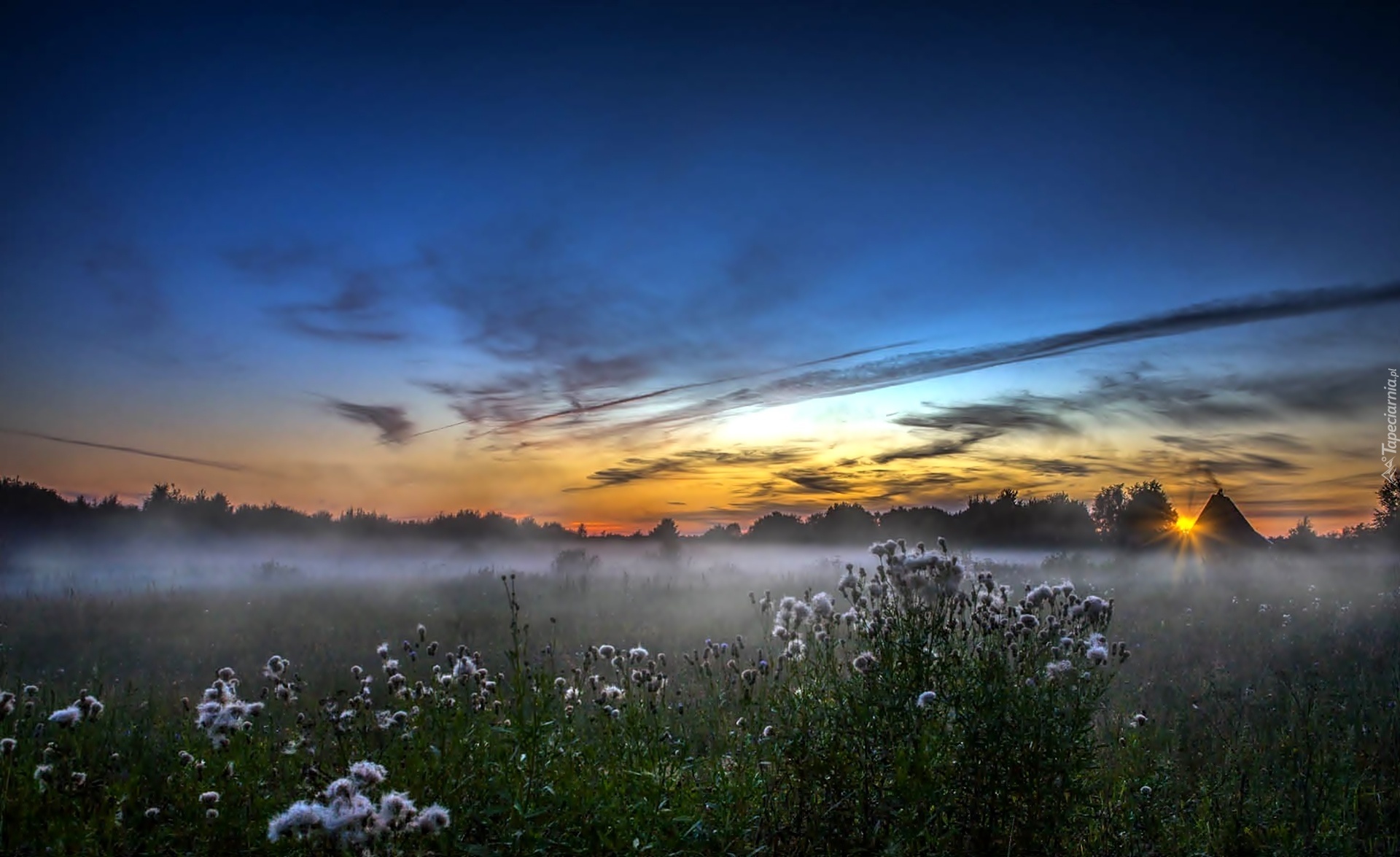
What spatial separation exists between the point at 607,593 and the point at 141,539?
22.4 meters

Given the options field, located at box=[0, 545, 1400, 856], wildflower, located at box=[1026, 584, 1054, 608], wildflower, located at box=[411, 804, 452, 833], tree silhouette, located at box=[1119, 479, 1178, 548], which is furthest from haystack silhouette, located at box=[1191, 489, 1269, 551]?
wildflower, located at box=[411, 804, 452, 833]

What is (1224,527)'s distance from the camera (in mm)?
21625

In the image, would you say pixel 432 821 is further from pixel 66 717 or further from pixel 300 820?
pixel 66 717

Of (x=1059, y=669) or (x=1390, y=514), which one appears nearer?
(x=1059, y=669)

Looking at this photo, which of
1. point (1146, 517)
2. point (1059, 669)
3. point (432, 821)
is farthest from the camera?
point (1146, 517)

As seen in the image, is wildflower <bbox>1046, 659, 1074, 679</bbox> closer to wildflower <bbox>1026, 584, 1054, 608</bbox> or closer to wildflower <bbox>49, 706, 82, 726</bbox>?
wildflower <bbox>1026, 584, 1054, 608</bbox>

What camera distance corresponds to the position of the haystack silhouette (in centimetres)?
2117

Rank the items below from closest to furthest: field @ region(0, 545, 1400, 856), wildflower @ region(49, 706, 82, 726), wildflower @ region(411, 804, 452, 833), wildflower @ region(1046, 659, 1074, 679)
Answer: wildflower @ region(411, 804, 452, 833)
field @ region(0, 545, 1400, 856)
wildflower @ region(49, 706, 82, 726)
wildflower @ region(1046, 659, 1074, 679)

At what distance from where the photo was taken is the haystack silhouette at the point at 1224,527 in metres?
21.2

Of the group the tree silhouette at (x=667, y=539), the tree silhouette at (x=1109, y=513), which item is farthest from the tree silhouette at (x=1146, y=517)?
the tree silhouette at (x=667, y=539)

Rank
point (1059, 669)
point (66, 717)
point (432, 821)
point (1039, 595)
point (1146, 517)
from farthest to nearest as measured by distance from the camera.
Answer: point (1146, 517) < point (1039, 595) < point (1059, 669) < point (66, 717) < point (432, 821)

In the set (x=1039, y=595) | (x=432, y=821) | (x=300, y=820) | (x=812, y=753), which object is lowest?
(x=812, y=753)

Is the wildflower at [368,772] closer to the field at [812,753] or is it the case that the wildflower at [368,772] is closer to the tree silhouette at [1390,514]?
the field at [812,753]

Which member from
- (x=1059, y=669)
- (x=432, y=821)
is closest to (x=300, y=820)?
Answer: (x=432, y=821)
